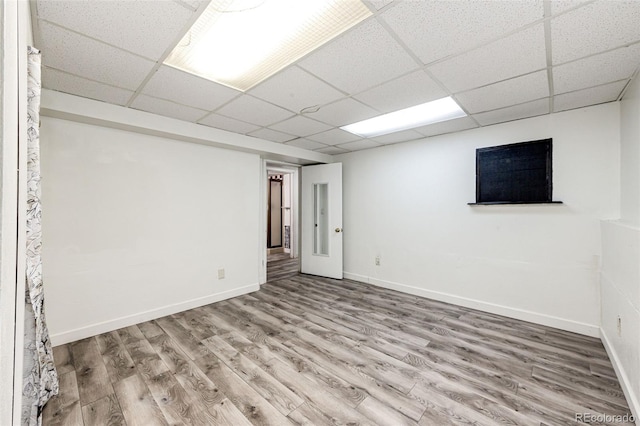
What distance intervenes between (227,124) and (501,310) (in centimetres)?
403

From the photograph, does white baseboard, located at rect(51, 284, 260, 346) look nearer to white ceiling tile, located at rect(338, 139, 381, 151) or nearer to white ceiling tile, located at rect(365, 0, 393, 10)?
white ceiling tile, located at rect(338, 139, 381, 151)

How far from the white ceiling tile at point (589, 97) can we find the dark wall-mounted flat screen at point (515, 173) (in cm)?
38

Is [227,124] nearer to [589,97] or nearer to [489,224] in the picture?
[489,224]

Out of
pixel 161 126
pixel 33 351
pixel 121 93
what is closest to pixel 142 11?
pixel 121 93

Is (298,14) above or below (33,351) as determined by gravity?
above

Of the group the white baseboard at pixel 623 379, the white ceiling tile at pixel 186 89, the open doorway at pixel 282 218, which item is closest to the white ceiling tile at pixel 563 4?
the white ceiling tile at pixel 186 89

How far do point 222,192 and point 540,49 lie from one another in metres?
3.59

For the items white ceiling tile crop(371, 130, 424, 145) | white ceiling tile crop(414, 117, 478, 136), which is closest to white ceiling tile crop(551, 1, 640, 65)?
white ceiling tile crop(414, 117, 478, 136)

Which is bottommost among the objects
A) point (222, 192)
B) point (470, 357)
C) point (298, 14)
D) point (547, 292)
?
point (470, 357)

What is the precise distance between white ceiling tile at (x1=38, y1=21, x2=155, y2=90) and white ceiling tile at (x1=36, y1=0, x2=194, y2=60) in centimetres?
11

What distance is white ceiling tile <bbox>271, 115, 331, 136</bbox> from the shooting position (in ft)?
10.1

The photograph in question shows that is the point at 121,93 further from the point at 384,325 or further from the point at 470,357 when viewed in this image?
the point at 470,357

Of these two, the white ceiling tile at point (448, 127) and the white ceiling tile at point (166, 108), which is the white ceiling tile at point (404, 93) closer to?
the white ceiling tile at point (448, 127)

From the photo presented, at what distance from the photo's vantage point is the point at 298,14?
1.52 m
